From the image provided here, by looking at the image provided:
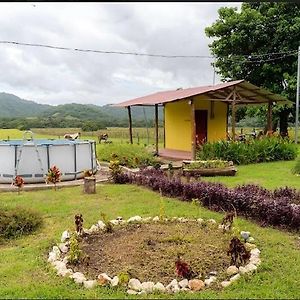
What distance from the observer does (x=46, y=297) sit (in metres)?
3.79

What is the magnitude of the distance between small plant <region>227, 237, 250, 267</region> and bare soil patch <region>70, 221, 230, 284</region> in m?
0.15

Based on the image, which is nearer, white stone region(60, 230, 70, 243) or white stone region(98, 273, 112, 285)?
white stone region(98, 273, 112, 285)

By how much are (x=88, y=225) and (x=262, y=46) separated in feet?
70.9

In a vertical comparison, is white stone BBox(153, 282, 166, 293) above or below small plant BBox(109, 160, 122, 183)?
below

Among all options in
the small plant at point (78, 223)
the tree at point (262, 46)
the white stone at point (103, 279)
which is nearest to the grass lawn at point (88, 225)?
the white stone at point (103, 279)

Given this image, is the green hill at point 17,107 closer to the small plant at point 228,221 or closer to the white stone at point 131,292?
the small plant at point 228,221

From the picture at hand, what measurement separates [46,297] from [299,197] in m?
5.40

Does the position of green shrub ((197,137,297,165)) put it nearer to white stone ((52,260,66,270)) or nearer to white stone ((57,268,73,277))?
white stone ((52,260,66,270))

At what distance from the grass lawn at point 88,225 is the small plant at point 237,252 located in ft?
0.77

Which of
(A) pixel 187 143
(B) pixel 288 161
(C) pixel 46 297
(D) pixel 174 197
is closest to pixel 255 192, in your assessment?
(D) pixel 174 197

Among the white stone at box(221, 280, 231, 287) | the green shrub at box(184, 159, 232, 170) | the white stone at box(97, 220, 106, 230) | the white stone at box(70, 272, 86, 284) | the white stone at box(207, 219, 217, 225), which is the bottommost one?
the white stone at box(221, 280, 231, 287)

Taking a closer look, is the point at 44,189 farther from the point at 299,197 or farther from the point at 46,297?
the point at 46,297

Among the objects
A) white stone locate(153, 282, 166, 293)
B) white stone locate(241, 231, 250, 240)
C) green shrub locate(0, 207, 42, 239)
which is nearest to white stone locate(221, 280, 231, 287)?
white stone locate(153, 282, 166, 293)

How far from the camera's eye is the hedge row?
6465mm
